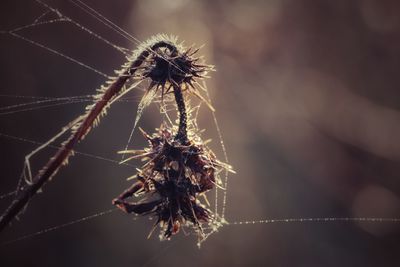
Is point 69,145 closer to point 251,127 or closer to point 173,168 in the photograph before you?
point 173,168

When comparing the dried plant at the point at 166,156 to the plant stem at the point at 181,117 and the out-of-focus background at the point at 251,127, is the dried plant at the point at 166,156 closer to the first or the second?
the plant stem at the point at 181,117

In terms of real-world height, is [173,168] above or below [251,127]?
below

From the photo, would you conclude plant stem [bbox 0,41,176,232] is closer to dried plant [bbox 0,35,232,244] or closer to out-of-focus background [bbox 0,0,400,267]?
dried plant [bbox 0,35,232,244]

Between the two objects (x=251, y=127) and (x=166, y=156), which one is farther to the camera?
(x=251, y=127)

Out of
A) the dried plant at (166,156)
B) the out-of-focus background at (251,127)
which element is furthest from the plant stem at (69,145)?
the out-of-focus background at (251,127)

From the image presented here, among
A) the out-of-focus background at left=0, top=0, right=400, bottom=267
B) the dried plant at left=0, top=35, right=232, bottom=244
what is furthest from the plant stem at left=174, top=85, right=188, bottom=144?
the out-of-focus background at left=0, top=0, right=400, bottom=267

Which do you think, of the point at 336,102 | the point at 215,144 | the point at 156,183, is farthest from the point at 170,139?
the point at 336,102

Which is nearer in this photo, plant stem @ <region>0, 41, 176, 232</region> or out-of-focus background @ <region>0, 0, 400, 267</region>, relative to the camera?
plant stem @ <region>0, 41, 176, 232</region>

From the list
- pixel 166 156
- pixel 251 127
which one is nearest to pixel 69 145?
pixel 166 156

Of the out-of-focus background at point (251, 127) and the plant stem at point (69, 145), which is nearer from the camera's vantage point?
the plant stem at point (69, 145)
